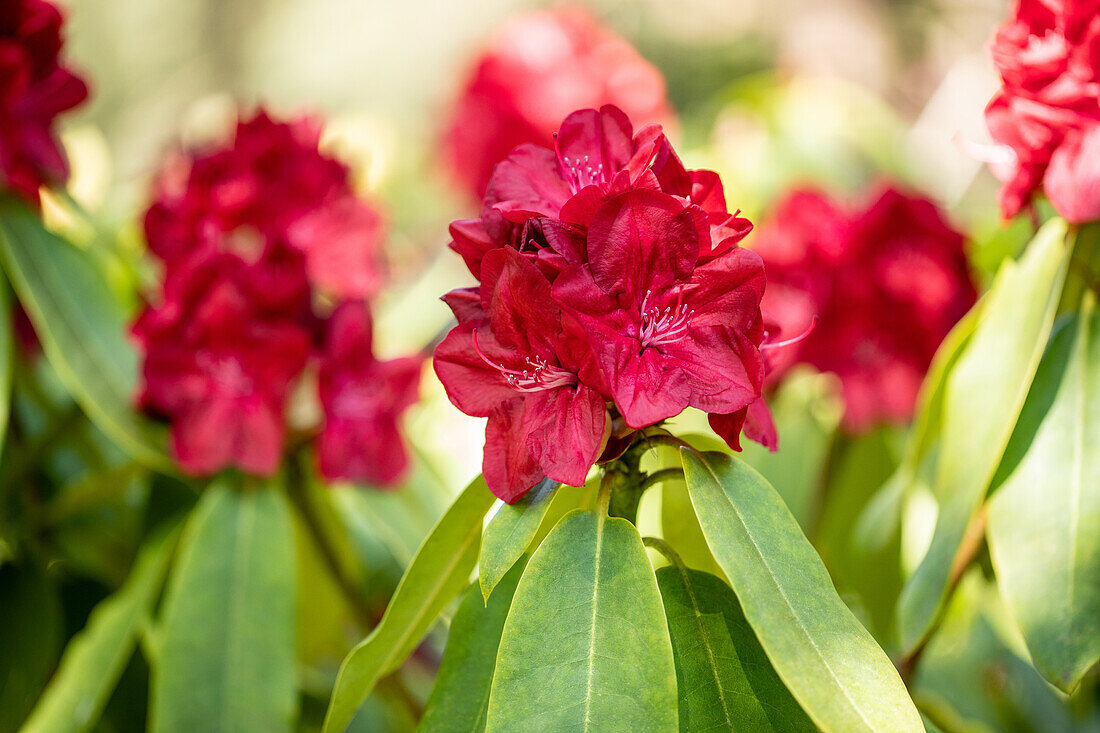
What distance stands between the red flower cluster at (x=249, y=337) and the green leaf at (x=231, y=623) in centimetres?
6

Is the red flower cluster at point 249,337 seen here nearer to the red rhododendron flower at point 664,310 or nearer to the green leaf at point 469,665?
the green leaf at point 469,665

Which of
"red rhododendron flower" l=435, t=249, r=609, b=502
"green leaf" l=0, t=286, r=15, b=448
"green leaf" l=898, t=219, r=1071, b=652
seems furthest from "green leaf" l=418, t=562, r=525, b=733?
"green leaf" l=0, t=286, r=15, b=448

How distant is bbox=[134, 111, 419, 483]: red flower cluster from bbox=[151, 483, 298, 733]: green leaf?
2.3 inches

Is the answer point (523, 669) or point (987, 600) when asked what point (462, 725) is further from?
point (987, 600)

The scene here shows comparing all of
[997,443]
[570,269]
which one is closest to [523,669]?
[570,269]

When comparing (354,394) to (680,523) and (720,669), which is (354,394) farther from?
(720,669)

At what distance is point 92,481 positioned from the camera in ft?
3.46

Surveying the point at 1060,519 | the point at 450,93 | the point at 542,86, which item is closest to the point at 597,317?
the point at 1060,519

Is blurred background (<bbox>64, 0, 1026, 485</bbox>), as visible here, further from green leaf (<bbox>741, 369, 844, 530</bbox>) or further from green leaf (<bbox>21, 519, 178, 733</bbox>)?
green leaf (<bbox>21, 519, 178, 733</bbox>)

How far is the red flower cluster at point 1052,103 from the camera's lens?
0.73 metres

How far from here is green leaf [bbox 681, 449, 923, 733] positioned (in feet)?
1.71

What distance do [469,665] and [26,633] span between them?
628 mm

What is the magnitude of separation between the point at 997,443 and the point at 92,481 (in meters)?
0.96

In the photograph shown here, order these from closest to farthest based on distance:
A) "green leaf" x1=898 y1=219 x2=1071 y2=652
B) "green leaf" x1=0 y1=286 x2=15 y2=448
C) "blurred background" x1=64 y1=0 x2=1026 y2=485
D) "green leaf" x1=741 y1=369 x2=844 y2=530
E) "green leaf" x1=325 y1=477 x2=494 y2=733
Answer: "green leaf" x1=325 y1=477 x2=494 y2=733 → "green leaf" x1=898 y1=219 x2=1071 y2=652 → "green leaf" x1=0 y1=286 x2=15 y2=448 → "green leaf" x1=741 y1=369 x2=844 y2=530 → "blurred background" x1=64 y1=0 x2=1026 y2=485
